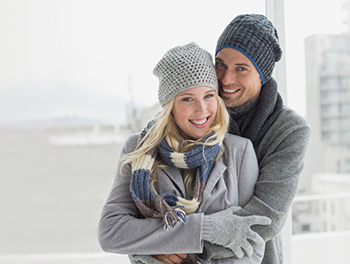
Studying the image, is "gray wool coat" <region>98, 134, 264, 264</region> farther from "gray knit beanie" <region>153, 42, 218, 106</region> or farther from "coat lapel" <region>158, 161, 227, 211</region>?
"gray knit beanie" <region>153, 42, 218, 106</region>

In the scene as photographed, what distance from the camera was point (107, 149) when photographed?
2.62 m

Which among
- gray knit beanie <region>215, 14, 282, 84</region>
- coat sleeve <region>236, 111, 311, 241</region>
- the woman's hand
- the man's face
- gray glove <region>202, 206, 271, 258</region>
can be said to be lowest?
the woman's hand

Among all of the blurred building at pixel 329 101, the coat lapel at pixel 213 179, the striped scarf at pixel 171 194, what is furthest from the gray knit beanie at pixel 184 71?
the blurred building at pixel 329 101

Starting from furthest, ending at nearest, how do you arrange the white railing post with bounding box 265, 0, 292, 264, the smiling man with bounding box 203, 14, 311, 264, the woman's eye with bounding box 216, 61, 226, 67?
1. the white railing post with bounding box 265, 0, 292, 264
2. the woman's eye with bounding box 216, 61, 226, 67
3. the smiling man with bounding box 203, 14, 311, 264

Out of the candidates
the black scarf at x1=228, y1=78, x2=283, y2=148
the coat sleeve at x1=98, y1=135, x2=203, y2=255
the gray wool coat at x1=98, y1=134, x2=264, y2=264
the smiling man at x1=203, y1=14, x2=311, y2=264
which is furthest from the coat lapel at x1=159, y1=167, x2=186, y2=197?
the black scarf at x1=228, y1=78, x2=283, y2=148

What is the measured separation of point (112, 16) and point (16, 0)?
76cm

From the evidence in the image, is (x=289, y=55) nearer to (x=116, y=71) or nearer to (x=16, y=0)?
(x=116, y=71)

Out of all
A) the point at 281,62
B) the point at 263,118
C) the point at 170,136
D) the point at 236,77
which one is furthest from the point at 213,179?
the point at 281,62

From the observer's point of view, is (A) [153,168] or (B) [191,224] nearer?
(B) [191,224]

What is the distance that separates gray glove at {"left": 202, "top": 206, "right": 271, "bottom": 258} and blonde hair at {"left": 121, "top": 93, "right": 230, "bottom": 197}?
210mm

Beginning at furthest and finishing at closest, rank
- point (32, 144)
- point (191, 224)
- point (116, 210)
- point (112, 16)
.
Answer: point (32, 144) → point (112, 16) → point (116, 210) → point (191, 224)

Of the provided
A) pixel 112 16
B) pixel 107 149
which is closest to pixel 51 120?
pixel 107 149

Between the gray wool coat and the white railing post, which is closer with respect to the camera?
the gray wool coat

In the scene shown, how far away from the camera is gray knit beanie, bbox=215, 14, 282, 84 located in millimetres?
1450
